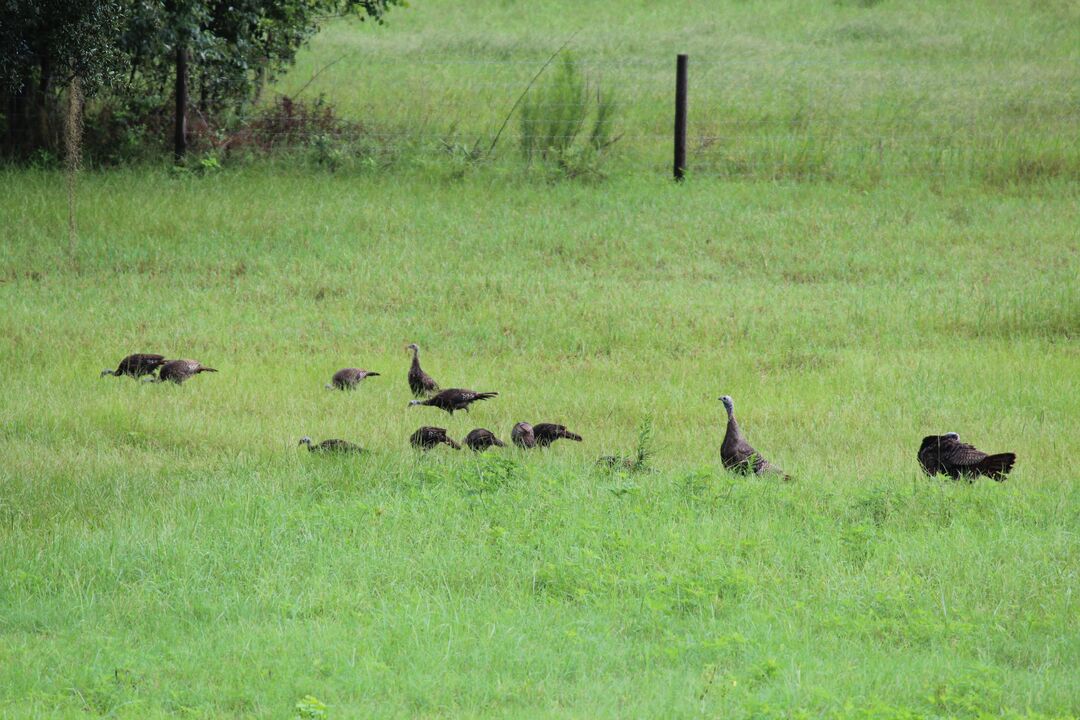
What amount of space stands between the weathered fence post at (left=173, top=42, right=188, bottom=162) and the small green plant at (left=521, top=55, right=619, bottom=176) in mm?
5487

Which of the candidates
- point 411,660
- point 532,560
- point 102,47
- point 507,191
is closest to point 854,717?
point 411,660

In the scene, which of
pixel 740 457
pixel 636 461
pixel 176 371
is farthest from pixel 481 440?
pixel 176 371

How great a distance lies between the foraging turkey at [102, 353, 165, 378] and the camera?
1073 centimetres

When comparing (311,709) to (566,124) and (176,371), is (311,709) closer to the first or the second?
(176,371)

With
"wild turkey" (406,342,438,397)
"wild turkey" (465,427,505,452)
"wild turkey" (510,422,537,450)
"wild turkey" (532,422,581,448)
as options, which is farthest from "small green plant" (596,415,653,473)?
"wild turkey" (406,342,438,397)

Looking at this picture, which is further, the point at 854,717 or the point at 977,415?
the point at 977,415

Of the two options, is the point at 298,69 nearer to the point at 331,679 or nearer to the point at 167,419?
the point at 167,419

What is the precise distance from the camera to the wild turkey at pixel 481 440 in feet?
29.8

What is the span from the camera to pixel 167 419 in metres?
9.75

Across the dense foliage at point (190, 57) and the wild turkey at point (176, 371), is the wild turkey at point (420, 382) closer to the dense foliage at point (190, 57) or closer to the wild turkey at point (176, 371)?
the wild turkey at point (176, 371)

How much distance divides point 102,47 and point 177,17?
8.66m

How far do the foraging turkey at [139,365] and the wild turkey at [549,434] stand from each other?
3565 mm

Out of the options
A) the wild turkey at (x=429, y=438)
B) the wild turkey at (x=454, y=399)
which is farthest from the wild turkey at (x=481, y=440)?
the wild turkey at (x=454, y=399)

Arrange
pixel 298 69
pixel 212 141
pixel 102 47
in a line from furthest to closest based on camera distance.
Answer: pixel 298 69 < pixel 212 141 < pixel 102 47
